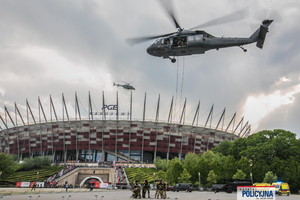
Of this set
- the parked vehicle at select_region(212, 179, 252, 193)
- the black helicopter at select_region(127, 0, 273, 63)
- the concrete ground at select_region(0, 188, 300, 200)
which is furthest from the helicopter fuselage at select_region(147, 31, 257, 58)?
the parked vehicle at select_region(212, 179, 252, 193)

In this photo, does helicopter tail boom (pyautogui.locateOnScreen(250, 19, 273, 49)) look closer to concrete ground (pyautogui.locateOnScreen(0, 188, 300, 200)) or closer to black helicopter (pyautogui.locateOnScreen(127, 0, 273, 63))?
black helicopter (pyautogui.locateOnScreen(127, 0, 273, 63))

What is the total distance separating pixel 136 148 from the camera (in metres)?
97.2

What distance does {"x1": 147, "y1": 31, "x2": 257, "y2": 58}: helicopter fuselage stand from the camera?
31766 millimetres

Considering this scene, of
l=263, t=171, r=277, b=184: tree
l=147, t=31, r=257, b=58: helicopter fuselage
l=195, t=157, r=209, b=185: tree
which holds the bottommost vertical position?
l=263, t=171, r=277, b=184: tree

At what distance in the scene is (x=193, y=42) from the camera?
1251 inches

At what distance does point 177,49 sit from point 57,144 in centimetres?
8387

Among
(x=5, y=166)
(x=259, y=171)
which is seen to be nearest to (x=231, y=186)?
(x=259, y=171)

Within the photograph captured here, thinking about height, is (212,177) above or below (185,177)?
above

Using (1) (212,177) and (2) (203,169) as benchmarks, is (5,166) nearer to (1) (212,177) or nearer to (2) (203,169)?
(2) (203,169)

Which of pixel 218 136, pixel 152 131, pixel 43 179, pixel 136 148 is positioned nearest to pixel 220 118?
pixel 218 136

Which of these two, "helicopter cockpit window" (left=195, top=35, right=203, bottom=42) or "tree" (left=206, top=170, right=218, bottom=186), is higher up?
"helicopter cockpit window" (left=195, top=35, right=203, bottom=42)

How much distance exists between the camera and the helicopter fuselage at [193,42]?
31.8 meters

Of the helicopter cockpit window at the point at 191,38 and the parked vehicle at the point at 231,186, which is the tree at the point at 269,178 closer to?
the parked vehicle at the point at 231,186

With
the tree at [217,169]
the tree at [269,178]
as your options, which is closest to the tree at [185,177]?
the tree at [217,169]
